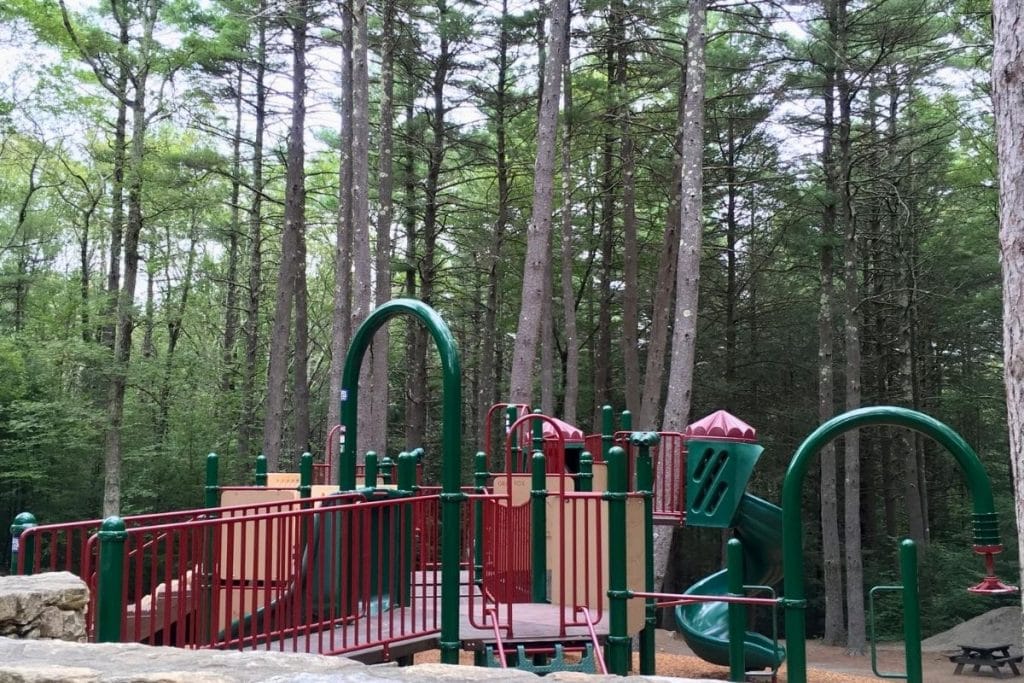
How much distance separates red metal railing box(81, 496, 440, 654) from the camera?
193 inches

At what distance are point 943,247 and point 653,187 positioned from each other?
26.0 feet

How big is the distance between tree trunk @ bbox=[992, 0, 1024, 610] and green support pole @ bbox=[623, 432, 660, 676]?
119 inches

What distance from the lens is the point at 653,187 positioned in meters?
25.5

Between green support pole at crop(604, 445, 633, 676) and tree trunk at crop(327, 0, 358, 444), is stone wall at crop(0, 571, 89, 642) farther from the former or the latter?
tree trunk at crop(327, 0, 358, 444)

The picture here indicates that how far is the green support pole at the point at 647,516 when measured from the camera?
686 cm

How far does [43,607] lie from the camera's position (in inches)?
165

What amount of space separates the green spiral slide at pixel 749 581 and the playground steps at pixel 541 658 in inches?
201

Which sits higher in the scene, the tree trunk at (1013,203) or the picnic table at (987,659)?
the tree trunk at (1013,203)

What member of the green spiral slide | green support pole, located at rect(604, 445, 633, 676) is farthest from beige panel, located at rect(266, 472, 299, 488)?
green support pole, located at rect(604, 445, 633, 676)

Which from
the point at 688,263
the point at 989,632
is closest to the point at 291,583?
the point at 688,263

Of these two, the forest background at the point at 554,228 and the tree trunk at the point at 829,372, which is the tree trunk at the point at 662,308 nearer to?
the forest background at the point at 554,228

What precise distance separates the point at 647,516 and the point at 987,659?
12031 mm

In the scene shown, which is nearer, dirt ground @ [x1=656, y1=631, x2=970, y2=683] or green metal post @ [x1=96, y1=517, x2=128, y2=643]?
green metal post @ [x1=96, y1=517, x2=128, y2=643]

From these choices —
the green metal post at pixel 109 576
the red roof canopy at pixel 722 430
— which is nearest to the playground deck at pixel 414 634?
the green metal post at pixel 109 576
